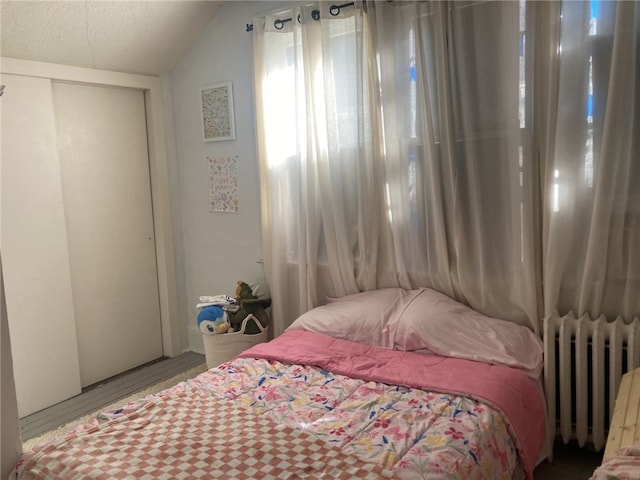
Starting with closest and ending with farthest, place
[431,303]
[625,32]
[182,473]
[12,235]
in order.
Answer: [182,473], [625,32], [431,303], [12,235]

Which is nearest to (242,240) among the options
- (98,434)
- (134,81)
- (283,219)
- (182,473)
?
(283,219)

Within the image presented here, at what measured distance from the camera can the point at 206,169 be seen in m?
3.82

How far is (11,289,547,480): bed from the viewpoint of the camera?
1739 millimetres

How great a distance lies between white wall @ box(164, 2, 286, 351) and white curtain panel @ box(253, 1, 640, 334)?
21 centimetres

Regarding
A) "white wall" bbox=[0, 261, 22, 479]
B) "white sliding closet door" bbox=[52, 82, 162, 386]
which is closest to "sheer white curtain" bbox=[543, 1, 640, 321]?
"white wall" bbox=[0, 261, 22, 479]

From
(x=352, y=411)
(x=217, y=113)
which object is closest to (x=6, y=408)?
(x=352, y=411)

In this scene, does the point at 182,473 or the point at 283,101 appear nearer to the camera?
the point at 182,473

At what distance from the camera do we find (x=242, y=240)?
12.2 feet

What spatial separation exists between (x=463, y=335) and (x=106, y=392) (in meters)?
2.35

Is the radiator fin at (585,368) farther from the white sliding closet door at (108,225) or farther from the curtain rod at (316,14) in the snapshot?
the white sliding closet door at (108,225)

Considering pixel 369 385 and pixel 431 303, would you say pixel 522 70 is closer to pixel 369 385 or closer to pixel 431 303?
pixel 431 303

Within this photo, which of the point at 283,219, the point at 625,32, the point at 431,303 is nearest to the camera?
the point at 625,32

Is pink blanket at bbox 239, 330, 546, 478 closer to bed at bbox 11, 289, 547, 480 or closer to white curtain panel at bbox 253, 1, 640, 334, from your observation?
bed at bbox 11, 289, 547, 480

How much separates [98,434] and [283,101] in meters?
2.12
